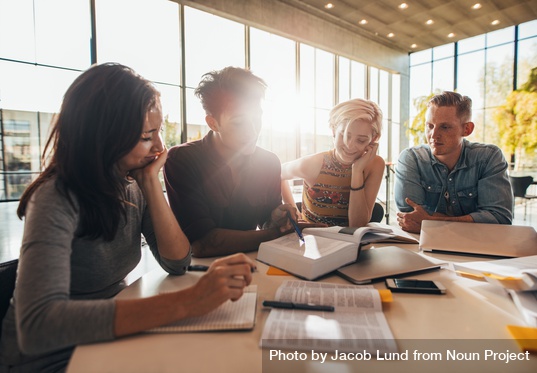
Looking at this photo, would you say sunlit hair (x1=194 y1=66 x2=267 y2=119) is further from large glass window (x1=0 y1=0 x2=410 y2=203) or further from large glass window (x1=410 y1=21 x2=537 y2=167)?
large glass window (x1=410 y1=21 x2=537 y2=167)

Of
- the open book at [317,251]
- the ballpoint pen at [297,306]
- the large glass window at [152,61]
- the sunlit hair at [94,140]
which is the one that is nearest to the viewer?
the ballpoint pen at [297,306]

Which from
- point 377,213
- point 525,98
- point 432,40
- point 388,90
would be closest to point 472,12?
point 432,40

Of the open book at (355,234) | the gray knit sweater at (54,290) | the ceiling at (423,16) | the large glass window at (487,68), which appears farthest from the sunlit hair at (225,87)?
the large glass window at (487,68)

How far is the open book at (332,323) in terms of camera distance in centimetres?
63

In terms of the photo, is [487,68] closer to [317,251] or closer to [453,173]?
[453,173]

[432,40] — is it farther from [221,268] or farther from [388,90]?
[221,268]

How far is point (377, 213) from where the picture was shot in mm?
2336

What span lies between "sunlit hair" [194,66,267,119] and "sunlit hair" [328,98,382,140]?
656 mm

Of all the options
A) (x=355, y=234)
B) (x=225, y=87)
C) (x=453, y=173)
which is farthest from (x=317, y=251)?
(x=453, y=173)

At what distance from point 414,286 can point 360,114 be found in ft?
4.07

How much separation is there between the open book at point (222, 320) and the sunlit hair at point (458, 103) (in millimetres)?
1782

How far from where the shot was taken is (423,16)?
845 centimetres

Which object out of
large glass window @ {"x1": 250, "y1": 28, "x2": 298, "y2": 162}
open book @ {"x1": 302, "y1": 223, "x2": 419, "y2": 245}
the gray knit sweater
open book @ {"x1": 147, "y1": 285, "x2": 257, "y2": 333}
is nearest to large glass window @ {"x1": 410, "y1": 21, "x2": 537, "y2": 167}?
large glass window @ {"x1": 250, "y1": 28, "x2": 298, "y2": 162}

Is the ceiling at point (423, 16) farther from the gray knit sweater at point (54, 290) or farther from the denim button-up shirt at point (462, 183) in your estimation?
the gray knit sweater at point (54, 290)
